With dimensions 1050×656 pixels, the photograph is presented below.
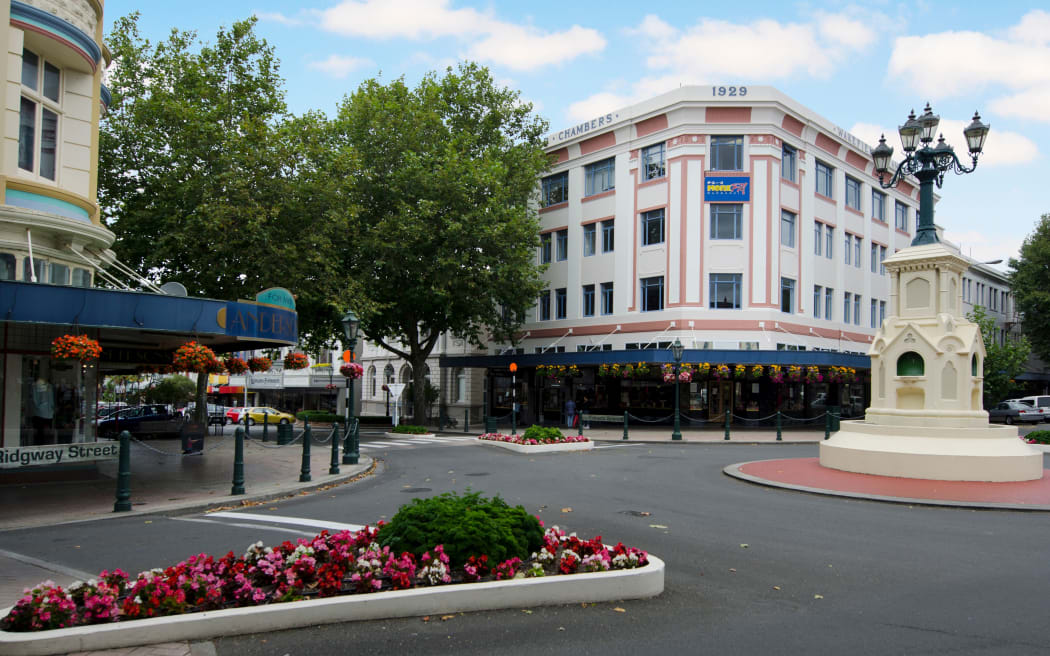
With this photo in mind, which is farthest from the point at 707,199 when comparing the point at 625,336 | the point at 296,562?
the point at 296,562

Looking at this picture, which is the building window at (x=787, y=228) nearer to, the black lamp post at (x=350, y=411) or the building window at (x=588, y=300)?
the building window at (x=588, y=300)

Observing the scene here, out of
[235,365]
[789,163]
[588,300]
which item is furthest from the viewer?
[588,300]

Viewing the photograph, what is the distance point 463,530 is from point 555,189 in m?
36.4

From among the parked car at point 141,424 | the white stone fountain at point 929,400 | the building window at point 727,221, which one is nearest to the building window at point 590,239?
the building window at point 727,221

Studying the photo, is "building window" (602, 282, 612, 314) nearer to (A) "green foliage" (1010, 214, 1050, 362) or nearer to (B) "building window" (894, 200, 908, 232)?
(B) "building window" (894, 200, 908, 232)

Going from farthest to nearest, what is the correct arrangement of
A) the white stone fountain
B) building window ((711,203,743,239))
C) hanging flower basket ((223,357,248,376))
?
building window ((711,203,743,239)) → hanging flower basket ((223,357,248,376)) → the white stone fountain

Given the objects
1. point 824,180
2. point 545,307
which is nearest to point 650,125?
point 824,180

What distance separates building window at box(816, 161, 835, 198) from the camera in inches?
1499

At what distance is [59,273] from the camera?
1322 cm

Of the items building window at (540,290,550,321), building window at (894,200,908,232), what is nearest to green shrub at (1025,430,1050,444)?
building window at (540,290,550,321)

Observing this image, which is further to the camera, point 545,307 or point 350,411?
point 545,307

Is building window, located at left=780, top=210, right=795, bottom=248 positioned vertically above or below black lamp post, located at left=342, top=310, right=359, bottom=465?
above

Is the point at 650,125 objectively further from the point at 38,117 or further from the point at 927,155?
the point at 38,117

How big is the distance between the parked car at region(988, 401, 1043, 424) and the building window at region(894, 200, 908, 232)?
12509 millimetres
